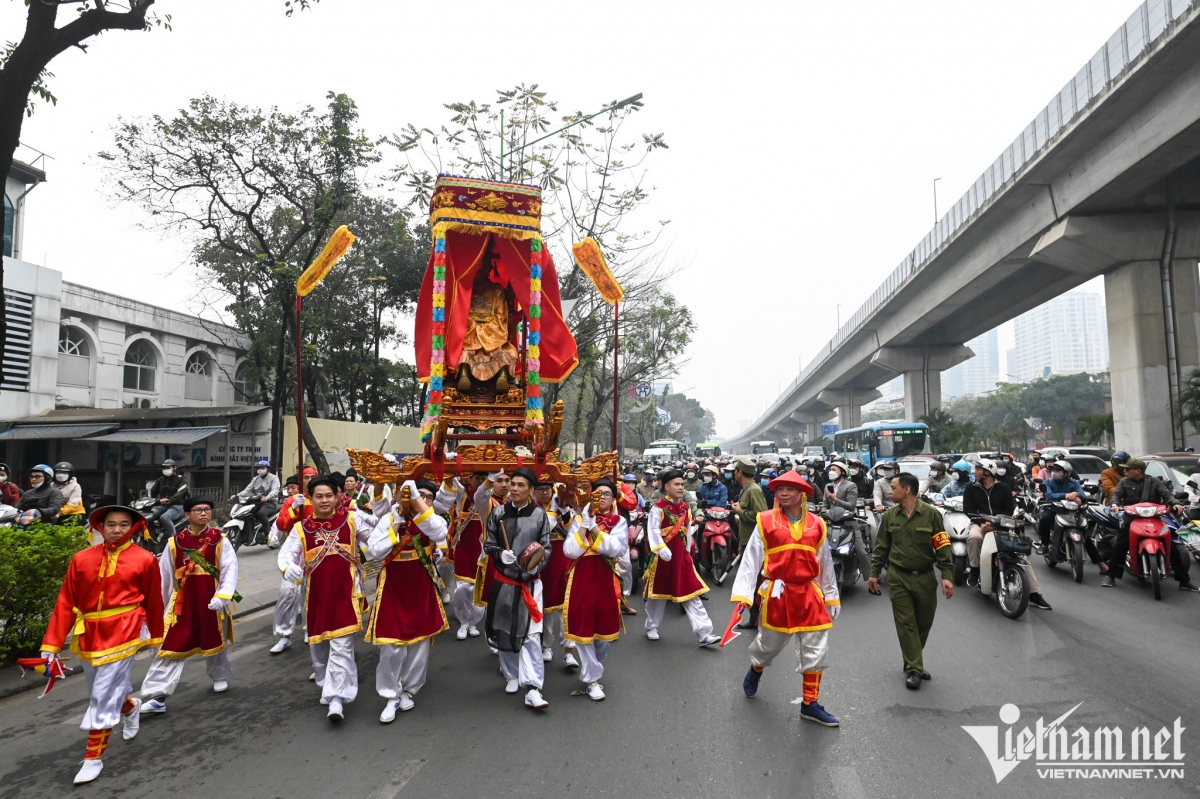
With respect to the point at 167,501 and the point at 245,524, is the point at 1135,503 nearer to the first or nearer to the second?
the point at 167,501

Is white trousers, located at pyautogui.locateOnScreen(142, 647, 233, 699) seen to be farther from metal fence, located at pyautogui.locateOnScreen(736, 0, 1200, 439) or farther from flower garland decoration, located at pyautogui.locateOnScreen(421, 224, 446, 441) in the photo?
metal fence, located at pyautogui.locateOnScreen(736, 0, 1200, 439)

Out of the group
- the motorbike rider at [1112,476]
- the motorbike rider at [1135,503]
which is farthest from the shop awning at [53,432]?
the motorbike rider at [1112,476]

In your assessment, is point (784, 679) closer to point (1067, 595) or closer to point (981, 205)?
point (1067, 595)

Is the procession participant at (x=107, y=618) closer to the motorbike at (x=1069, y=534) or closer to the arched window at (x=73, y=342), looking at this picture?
the motorbike at (x=1069, y=534)

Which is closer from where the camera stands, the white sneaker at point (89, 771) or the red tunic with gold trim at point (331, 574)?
the white sneaker at point (89, 771)

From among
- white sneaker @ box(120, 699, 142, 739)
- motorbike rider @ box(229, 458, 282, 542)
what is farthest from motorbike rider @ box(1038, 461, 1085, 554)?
motorbike rider @ box(229, 458, 282, 542)

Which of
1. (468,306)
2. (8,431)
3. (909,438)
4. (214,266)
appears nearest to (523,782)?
(468,306)

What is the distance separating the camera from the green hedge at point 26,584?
521 cm

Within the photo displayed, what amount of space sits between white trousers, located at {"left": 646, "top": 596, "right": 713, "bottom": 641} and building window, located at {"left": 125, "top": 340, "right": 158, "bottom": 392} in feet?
62.3

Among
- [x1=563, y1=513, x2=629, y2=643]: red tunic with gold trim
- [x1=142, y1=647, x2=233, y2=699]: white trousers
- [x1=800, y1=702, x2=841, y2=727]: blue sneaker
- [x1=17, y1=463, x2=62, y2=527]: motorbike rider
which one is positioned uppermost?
[x1=17, y1=463, x2=62, y2=527]: motorbike rider

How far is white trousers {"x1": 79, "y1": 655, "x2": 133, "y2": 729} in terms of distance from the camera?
368 centimetres

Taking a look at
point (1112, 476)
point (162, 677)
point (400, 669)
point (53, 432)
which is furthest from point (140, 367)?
point (1112, 476)

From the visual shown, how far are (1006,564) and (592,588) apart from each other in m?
4.44

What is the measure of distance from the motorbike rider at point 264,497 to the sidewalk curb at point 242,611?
3085 mm
